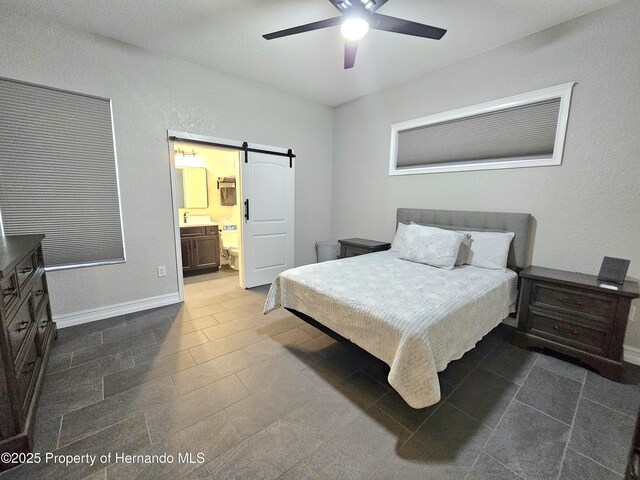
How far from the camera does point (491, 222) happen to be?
2818 millimetres

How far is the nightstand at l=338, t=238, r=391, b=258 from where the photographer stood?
3.66 meters

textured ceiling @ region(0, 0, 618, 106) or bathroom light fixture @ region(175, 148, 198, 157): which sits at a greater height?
textured ceiling @ region(0, 0, 618, 106)

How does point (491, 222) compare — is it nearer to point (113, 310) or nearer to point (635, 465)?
point (635, 465)

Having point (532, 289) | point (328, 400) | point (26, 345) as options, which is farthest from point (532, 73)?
point (26, 345)

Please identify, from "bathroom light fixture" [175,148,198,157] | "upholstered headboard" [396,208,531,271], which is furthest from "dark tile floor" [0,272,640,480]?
"bathroom light fixture" [175,148,198,157]

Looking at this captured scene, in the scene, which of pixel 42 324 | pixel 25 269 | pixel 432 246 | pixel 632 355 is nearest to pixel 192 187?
pixel 42 324

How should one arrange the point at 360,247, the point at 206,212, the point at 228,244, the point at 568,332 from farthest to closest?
the point at 206,212 < the point at 228,244 < the point at 360,247 < the point at 568,332

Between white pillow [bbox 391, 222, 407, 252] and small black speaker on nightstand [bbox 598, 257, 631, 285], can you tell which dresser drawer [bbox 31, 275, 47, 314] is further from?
small black speaker on nightstand [bbox 598, 257, 631, 285]

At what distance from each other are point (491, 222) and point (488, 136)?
93cm

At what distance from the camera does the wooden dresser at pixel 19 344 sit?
1245 millimetres

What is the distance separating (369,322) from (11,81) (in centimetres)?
348

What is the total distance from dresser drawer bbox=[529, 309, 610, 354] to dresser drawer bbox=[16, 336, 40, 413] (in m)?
3.48

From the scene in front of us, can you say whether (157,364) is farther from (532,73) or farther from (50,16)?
(532,73)

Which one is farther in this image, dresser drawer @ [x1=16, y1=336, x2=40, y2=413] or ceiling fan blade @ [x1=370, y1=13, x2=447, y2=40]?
ceiling fan blade @ [x1=370, y1=13, x2=447, y2=40]
